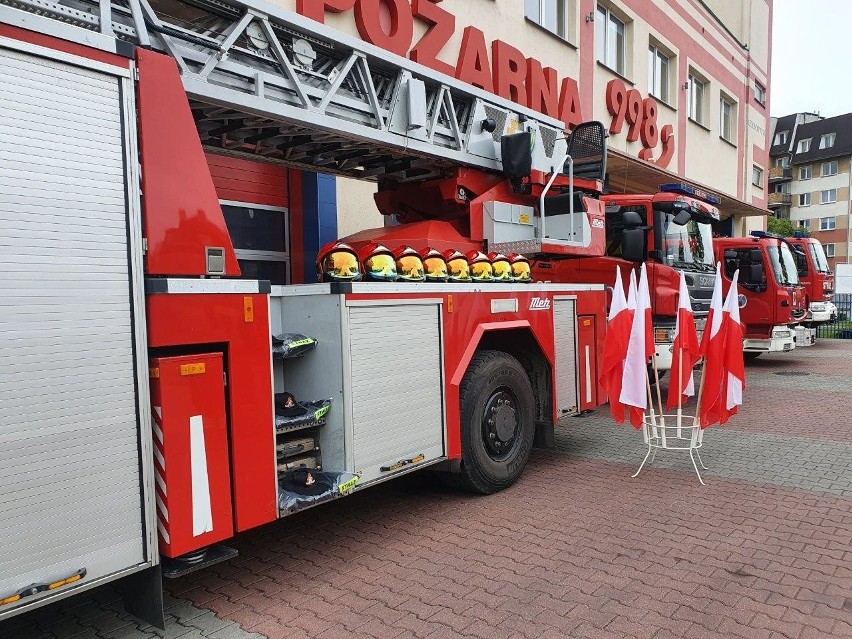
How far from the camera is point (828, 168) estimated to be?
65.2m

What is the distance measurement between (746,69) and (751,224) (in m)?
7.64

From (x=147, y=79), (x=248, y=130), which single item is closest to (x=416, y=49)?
(x=248, y=130)

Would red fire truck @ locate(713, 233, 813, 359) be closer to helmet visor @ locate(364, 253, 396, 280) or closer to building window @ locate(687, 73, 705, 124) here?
building window @ locate(687, 73, 705, 124)

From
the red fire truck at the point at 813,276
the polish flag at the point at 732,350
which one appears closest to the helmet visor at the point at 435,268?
the polish flag at the point at 732,350

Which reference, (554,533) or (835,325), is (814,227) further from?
(554,533)

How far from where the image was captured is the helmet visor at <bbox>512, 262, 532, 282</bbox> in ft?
17.9

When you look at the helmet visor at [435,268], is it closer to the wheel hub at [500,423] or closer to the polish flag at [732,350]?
the wheel hub at [500,423]

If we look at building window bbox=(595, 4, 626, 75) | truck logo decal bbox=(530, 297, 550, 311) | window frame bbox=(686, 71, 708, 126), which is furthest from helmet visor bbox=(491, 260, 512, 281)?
window frame bbox=(686, 71, 708, 126)

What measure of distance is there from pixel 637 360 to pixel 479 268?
65.4 inches

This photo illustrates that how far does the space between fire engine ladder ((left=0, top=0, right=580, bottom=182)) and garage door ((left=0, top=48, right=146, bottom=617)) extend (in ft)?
1.11

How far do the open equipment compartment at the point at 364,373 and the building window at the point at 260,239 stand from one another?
3997mm

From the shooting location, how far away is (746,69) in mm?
24484

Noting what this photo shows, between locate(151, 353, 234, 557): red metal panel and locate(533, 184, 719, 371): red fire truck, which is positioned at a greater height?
locate(533, 184, 719, 371): red fire truck

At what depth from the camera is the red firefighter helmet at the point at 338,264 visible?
3992mm
